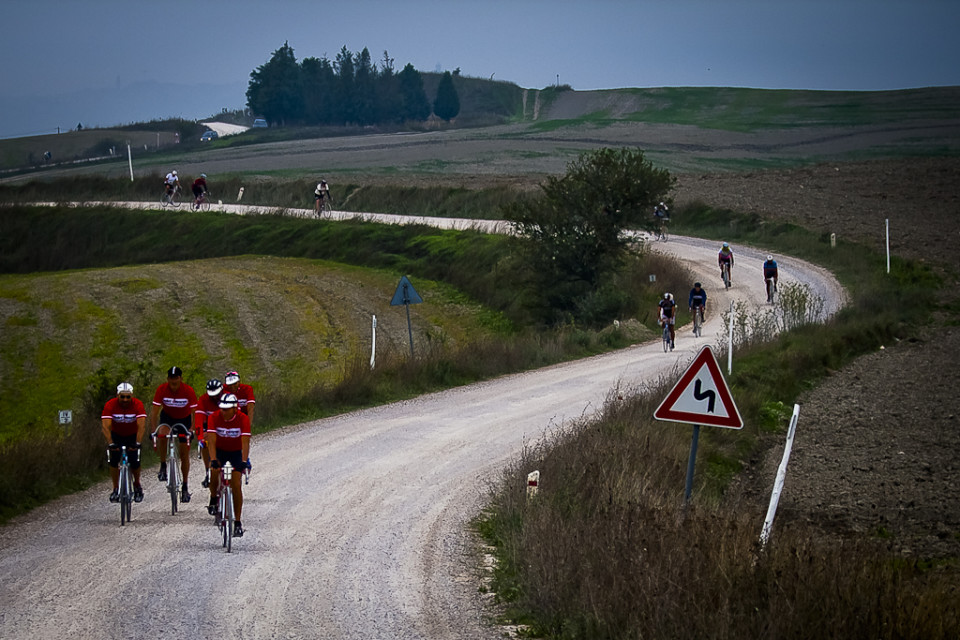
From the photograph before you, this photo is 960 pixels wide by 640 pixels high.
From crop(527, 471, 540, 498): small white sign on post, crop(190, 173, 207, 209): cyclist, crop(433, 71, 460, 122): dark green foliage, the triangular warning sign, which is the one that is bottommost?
crop(527, 471, 540, 498): small white sign on post

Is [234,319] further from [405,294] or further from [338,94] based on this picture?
[338,94]

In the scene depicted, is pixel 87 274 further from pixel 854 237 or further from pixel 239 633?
pixel 239 633

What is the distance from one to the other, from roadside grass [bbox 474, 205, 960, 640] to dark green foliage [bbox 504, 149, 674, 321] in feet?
75.1

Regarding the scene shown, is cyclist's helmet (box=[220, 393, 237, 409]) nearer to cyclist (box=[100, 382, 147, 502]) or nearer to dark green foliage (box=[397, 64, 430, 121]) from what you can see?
cyclist (box=[100, 382, 147, 502])

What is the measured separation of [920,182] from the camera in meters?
71.4

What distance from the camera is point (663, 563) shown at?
28.8ft

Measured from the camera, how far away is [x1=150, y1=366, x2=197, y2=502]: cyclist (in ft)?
46.9

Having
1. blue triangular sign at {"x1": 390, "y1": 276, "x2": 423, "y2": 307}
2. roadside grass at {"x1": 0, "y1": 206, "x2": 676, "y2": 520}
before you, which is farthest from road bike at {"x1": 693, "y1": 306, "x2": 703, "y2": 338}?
blue triangular sign at {"x1": 390, "y1": 276, "x2": 423, "y2": 307}

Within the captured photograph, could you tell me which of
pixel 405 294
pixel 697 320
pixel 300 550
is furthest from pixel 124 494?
pixel 697 320

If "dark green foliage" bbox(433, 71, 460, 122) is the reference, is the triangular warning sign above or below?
below

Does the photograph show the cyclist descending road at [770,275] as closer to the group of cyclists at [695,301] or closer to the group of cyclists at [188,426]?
→ the group of cyclists at [695,301]

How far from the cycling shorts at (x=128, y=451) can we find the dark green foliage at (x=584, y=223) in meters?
27.0

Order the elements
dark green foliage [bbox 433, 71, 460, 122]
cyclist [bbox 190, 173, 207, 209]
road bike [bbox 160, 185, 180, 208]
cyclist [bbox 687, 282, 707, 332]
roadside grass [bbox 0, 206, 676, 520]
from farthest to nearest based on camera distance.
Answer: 1. dark green foliage [bbox 433, 71, 460, 122]
2. road bike [bbox 160, 185, 180, 208]
3. cyclist [bbox 190, 173, 207, 209]
4. cyclist [bbox 687, 282, 707, 332]
5. roadside grass [bbox 0, 206, 676, 520]

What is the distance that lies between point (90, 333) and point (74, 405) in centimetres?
967
